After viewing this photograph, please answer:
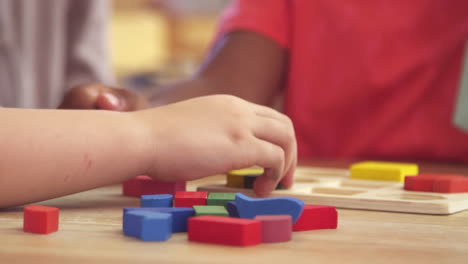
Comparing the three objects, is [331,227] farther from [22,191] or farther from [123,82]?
[123,82]

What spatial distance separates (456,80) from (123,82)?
2.14 m

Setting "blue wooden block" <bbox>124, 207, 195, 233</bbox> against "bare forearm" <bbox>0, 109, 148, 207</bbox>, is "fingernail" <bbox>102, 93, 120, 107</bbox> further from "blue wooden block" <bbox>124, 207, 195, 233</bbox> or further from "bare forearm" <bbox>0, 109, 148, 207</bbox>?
"blue wooden block" <bbox>124, 207, 195, 233</bbox>

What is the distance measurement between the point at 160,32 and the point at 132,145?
3.15 m

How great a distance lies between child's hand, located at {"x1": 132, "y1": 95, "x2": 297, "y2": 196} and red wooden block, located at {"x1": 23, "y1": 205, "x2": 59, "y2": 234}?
4.3 inches

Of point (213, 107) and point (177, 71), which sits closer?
point (213, 107)

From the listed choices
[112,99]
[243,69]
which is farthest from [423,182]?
[243,69]

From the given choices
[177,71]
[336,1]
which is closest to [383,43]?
[336,1]

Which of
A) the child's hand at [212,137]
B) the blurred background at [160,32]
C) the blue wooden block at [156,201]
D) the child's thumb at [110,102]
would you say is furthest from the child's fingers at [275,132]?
the blurred background at [160,32]

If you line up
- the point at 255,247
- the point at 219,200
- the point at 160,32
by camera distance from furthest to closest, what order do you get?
1. the point at 160,32
2. the point at 219,200
3. the point at 255,247

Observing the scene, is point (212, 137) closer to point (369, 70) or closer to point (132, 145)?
point (132, 145)

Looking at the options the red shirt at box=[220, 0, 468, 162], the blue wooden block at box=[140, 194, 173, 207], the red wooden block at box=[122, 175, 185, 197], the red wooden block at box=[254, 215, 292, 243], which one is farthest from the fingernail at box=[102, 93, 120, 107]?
the red shirt at box=[220, 0, 468, 162]

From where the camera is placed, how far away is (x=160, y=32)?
3.64 m

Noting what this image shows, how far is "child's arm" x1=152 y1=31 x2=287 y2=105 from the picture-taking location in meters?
1.26

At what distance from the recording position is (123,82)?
10.5ft
